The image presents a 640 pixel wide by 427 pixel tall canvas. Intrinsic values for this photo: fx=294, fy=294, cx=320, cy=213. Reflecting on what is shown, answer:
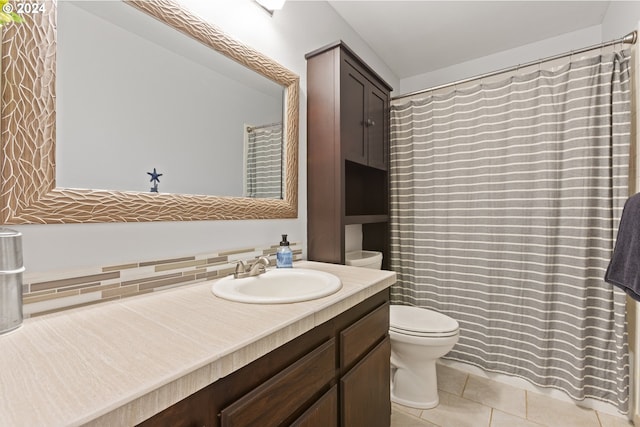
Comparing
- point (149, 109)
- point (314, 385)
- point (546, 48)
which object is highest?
point (546, 48)

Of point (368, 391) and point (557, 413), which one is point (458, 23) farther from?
point (557, 413)

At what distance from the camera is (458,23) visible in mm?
2064

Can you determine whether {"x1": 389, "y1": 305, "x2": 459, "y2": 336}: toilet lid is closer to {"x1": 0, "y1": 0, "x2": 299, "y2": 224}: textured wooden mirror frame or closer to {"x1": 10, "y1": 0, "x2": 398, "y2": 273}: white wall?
{"x1": 10, "y1": 0, "x2": 398, "y2": 273}: white wall

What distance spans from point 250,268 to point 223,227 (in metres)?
0.22

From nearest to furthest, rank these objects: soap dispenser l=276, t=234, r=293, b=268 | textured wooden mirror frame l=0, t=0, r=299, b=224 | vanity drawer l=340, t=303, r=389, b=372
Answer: textured wooden mirror frame l=0, t=0, r=299, b=224 < vanity drawer l=340, t=303, r=389, b=372 < soap dispenser l=276, t=234, r=293, b=268

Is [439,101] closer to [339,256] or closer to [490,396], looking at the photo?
[339,256]

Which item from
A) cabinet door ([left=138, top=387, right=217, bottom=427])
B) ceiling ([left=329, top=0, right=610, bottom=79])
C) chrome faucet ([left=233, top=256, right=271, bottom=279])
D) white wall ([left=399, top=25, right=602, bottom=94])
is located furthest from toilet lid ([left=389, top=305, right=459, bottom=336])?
white wall ([left=399, top=25, right=602, bottom=94])

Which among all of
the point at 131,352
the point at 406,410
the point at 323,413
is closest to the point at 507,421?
the point at 406,410

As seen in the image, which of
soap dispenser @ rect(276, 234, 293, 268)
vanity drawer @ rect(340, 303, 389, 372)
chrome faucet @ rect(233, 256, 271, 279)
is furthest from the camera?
soap dispenser @ rect(276, 234, 293, 268)

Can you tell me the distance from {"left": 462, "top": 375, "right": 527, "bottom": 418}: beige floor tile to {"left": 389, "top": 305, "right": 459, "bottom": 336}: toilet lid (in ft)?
1.62

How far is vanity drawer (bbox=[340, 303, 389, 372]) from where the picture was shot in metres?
0.96

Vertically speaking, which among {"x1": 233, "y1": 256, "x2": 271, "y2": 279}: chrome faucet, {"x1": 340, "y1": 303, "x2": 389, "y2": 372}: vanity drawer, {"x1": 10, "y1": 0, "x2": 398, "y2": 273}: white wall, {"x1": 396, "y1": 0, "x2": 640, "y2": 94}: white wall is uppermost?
{"x1": 396, "y1": 0, "x2": 640, "y2": 94}: white wall

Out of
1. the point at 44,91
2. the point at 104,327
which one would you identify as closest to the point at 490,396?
the point at 104,327

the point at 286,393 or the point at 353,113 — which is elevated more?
the point at 353,113
